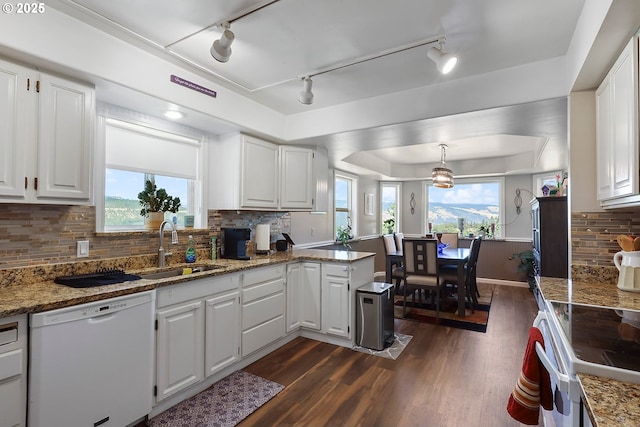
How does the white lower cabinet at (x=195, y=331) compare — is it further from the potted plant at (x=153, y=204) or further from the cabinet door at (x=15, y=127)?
the cabinet door at (x=15, y=127)

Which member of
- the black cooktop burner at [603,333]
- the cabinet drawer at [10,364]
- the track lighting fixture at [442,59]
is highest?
the track lighting fixture at [442,59]

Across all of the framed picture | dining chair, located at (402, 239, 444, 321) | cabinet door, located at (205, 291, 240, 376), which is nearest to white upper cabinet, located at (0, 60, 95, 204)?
cabinet door, located at (205, 291, 240, 376)

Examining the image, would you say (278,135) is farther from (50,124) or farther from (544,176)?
(544,176)

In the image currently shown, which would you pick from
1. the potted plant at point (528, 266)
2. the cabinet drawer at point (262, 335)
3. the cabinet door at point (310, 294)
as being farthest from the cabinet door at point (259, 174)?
the potted plant at point (528, 266)

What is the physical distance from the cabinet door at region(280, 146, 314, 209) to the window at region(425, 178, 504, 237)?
415 cm

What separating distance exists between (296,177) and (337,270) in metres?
1.27

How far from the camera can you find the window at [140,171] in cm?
254

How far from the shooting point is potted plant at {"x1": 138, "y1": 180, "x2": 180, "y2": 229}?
2.67 m

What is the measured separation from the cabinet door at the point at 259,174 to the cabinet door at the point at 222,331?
3.52 feet

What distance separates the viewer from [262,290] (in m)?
2.95

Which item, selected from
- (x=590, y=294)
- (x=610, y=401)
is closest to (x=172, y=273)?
(x=610, y=401)

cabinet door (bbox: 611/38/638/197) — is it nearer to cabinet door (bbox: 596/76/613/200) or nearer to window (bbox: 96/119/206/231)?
cabinet door (bbox: 596/76/613/200)

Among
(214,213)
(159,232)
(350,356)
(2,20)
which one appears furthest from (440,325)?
(2,20)

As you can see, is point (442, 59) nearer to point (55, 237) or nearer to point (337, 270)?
point (337, 270)
